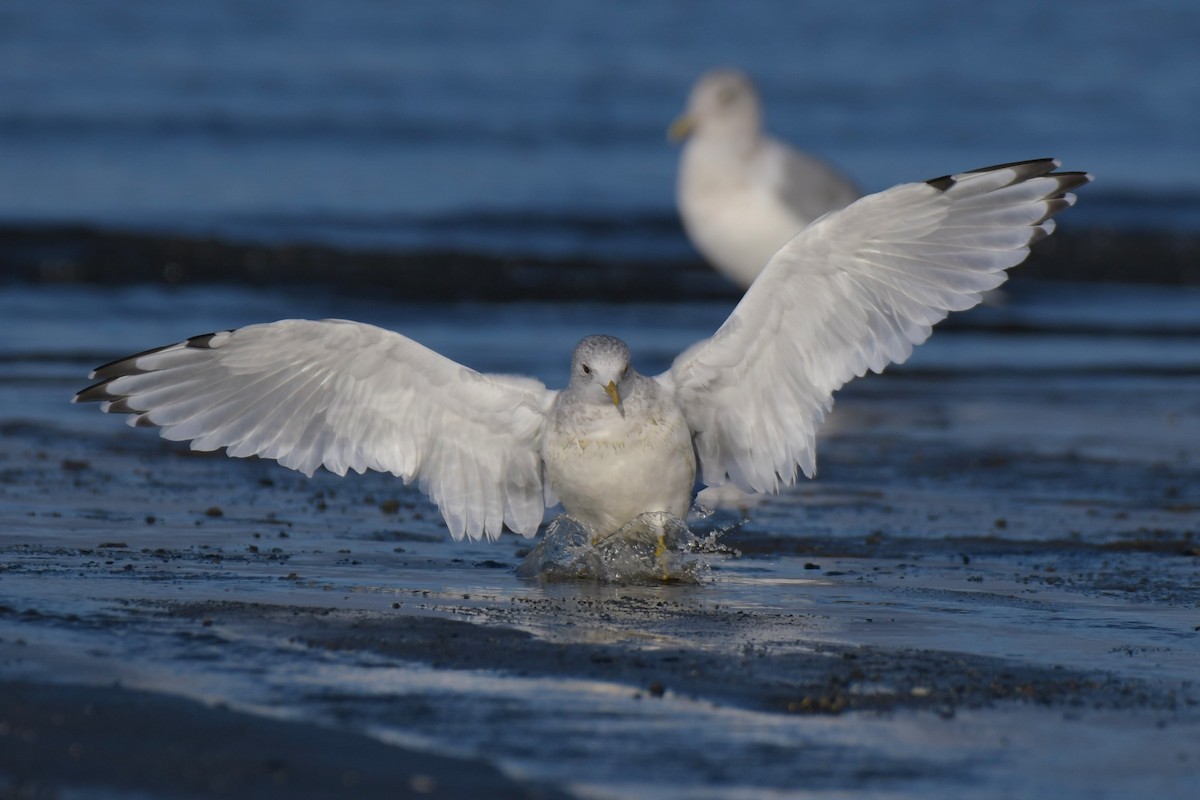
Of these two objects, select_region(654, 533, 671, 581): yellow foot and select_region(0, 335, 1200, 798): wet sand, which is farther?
select_region(654, 533, 671, 581): yellow foot

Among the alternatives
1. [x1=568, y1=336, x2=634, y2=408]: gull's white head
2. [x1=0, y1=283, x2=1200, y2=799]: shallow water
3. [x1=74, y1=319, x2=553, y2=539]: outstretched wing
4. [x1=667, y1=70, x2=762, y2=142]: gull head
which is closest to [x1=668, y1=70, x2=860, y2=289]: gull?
[x1=667, y1=70, x2=762, y2=142]: gull head

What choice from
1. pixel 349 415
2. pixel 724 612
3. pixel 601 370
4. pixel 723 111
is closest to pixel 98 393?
pixel 349 415

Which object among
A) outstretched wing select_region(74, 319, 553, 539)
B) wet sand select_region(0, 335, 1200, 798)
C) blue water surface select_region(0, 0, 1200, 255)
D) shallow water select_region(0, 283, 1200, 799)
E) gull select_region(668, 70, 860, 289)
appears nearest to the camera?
wet sand select_region(0, 335, 1200, 798)

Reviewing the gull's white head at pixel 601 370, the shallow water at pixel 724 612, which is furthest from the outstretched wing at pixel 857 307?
the shallow water at pixel 724 612

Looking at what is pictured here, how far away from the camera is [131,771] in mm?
3732

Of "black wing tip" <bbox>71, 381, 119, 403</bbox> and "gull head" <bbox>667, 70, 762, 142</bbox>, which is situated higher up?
"gull head" <bbox>667, 70, 762, 142</bbox>

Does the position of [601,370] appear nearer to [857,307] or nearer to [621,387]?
[621,387]

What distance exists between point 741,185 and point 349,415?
6.81 meters

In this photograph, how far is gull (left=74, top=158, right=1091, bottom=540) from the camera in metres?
6.37

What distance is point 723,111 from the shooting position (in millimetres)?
13547

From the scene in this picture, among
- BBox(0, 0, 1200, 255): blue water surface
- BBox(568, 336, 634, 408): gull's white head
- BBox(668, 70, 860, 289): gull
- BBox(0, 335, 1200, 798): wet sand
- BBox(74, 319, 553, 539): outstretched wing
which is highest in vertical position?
BBox(0, 0, 1200, 255): blue water surface

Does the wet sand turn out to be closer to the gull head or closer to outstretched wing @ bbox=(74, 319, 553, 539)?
outstretched wing @ bbox=(74, 319, 553, 539)

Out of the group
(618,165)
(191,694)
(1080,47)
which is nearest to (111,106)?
(618,165)

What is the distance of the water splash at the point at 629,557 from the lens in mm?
6348
